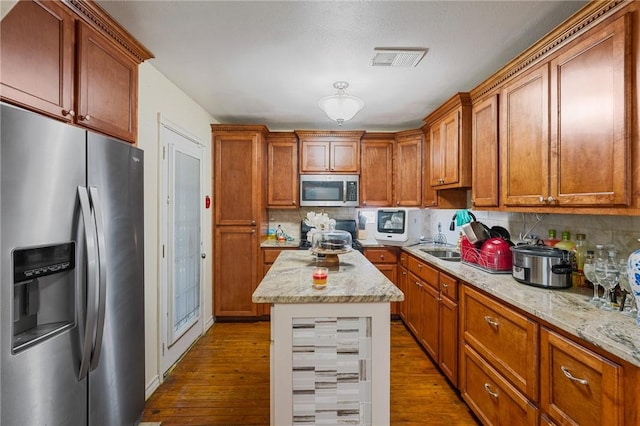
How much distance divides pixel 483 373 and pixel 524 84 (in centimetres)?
186

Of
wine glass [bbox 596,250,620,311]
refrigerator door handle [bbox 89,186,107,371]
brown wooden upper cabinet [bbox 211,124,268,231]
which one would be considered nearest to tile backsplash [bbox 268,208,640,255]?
wine glass [bbox 596,250,620,311]

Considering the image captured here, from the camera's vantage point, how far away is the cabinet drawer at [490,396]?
149 centimetres

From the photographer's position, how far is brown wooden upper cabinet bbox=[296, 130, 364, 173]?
392 centimetres

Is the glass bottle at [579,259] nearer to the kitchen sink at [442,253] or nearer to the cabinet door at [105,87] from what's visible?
the kitchen sink at [442,253]

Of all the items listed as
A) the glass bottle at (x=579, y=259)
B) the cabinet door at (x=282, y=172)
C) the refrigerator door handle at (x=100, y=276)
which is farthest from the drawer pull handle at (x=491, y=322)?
the cabinet door at (x=282, y=172)

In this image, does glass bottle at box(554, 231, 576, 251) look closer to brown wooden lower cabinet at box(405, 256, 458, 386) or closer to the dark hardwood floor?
brown wooden lower cabinet at box(405, 256, 458, 386)

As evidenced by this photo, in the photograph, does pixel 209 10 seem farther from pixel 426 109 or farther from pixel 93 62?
pixel 426 109

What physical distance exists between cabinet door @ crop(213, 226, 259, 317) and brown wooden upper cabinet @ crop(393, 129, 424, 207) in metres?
1.97

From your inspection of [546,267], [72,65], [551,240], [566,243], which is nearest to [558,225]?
[551,240]

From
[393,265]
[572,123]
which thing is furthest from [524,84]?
[393,265]

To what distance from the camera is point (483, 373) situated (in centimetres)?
184

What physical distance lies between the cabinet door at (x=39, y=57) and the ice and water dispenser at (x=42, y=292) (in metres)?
0.60

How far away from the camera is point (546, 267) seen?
5.57 ft

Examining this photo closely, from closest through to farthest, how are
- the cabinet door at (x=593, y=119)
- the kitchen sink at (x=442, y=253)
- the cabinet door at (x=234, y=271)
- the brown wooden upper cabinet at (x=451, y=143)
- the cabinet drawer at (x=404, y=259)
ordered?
the cabinet door at (x=593, y=119)
the brown wooden upper cabinet at (x=451, y=143)
the kitchen sink at (x=442, y=253)
the cabinet drawer at (x=404, y=259)
the cabinet door at (x=234, y=271)
